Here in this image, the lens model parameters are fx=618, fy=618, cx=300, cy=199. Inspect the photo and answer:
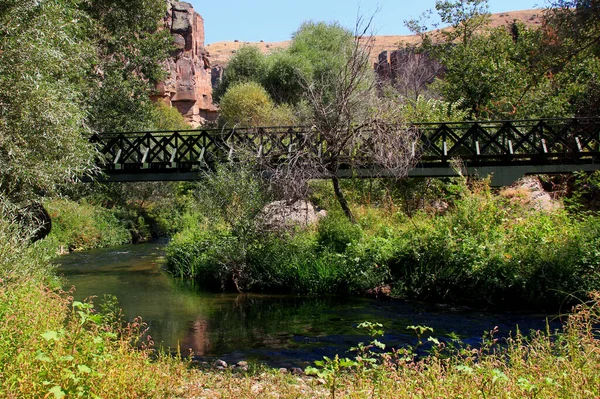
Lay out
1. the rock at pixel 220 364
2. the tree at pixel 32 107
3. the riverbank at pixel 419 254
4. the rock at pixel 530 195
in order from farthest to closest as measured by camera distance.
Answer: the rock at pixel 530 195 < the riverbank at pixel 419 254 < the tree at pixel 32 107 < the rock at pixel 220 364

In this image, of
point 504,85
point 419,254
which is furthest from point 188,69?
point 419,254

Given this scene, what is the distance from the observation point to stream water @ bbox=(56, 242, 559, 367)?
9039 mm

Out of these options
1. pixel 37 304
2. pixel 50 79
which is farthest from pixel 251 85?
pixel 37 304

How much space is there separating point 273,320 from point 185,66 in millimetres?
41136

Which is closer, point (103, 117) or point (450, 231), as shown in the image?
point (450, 231)

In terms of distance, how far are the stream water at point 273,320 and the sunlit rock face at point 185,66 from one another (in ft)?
109

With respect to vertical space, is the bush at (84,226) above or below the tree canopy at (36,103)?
below

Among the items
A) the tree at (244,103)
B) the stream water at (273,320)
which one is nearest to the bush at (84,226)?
the stream water at (273,320)

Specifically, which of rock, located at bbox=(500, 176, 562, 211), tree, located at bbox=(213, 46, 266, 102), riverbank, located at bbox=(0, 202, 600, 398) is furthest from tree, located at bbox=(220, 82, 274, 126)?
riverbank, located at bbox=(0, 202, 600, 398)

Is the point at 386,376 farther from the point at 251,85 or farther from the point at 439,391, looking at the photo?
the point at 251,85

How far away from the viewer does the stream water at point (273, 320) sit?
9.04 meters

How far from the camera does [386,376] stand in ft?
17.8

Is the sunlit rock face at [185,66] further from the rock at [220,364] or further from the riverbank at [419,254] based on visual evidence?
the rock at [220,364]

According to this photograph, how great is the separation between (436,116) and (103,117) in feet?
45.6
